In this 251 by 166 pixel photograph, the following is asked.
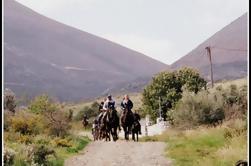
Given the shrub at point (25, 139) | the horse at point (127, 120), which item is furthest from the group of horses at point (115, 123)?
the shrub at point (25, 139)

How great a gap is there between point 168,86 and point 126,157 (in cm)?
4167

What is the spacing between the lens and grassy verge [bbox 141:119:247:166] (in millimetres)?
17359

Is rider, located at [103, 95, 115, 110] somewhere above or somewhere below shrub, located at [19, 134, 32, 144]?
above

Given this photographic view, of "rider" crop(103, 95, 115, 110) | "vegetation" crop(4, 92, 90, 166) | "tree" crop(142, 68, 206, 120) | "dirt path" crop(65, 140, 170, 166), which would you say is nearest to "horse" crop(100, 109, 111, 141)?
"rider" crop(103, 95, 115, 110)

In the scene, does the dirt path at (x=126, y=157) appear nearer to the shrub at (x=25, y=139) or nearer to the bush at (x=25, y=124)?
the shrub at (x=25, y=139)

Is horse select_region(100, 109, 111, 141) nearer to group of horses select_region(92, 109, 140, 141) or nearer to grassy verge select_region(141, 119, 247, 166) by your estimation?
group of horses select_region(92, 109, 140, 141)

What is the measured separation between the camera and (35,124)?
28.2 metres

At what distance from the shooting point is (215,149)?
2139cm

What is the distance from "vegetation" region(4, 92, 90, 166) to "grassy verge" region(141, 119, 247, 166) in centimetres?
391

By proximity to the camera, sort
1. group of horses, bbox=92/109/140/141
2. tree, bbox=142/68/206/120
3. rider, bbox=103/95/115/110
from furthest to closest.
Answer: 1. tree, bbox=142/68/206/120
2. group of horses, bbox=92/109/140/141
3. rider, bbox=103/95/115/110

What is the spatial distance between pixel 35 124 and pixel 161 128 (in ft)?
74.3

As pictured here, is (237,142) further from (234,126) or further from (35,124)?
(35,124)

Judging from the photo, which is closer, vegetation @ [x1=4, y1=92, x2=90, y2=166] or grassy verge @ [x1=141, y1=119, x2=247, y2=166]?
grassy verge @ [x1=141, y1=119, x2=247, y2=166]

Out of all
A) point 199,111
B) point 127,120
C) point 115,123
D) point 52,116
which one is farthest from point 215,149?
point 199,111
